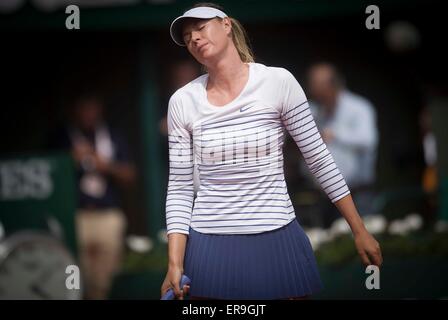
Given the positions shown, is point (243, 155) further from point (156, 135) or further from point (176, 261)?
point (156, 135)

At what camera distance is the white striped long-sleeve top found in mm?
4129

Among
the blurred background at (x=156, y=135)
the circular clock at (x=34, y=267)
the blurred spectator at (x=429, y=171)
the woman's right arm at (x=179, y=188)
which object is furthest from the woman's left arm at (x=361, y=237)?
the blurred spectator at (x=429, y=171)

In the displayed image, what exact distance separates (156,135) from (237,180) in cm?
524

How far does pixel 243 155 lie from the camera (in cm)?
412

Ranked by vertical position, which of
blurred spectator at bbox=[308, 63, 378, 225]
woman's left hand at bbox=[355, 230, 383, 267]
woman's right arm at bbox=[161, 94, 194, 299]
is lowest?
woman's left hand at bbox=[355, 230, 383, 267]

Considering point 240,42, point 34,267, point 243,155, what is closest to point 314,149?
point 243,155

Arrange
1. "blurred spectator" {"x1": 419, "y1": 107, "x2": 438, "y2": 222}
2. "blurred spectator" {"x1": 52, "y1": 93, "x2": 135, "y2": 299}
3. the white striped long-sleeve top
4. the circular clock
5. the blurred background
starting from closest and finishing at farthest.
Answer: the white striped long-sleeve top < the circular clock < the blurred background < "blurred spectator" {"x1": 419, "y1": 107, "x2": 438, "y2": 222} < "blurred spectator" {"x1": 52, "y1": 93, "x2": 135, "y2": 299}

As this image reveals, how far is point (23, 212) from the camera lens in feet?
23.6

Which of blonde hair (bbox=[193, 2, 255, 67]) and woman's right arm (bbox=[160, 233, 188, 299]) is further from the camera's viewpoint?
blonde hair (bbox=[193, 2, 255, 67])

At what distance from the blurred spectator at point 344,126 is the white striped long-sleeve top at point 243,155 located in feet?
7.88

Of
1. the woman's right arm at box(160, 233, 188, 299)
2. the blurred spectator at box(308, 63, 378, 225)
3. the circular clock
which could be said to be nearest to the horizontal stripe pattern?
the woman's right arm at box(160, 233, 188, 299)

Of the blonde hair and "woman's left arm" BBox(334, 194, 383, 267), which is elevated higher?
the blonde hair

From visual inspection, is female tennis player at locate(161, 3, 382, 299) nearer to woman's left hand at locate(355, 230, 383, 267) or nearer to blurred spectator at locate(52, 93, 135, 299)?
woman's left hand at locate(355, 230, 383, 267)

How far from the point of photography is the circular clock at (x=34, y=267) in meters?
6.34
